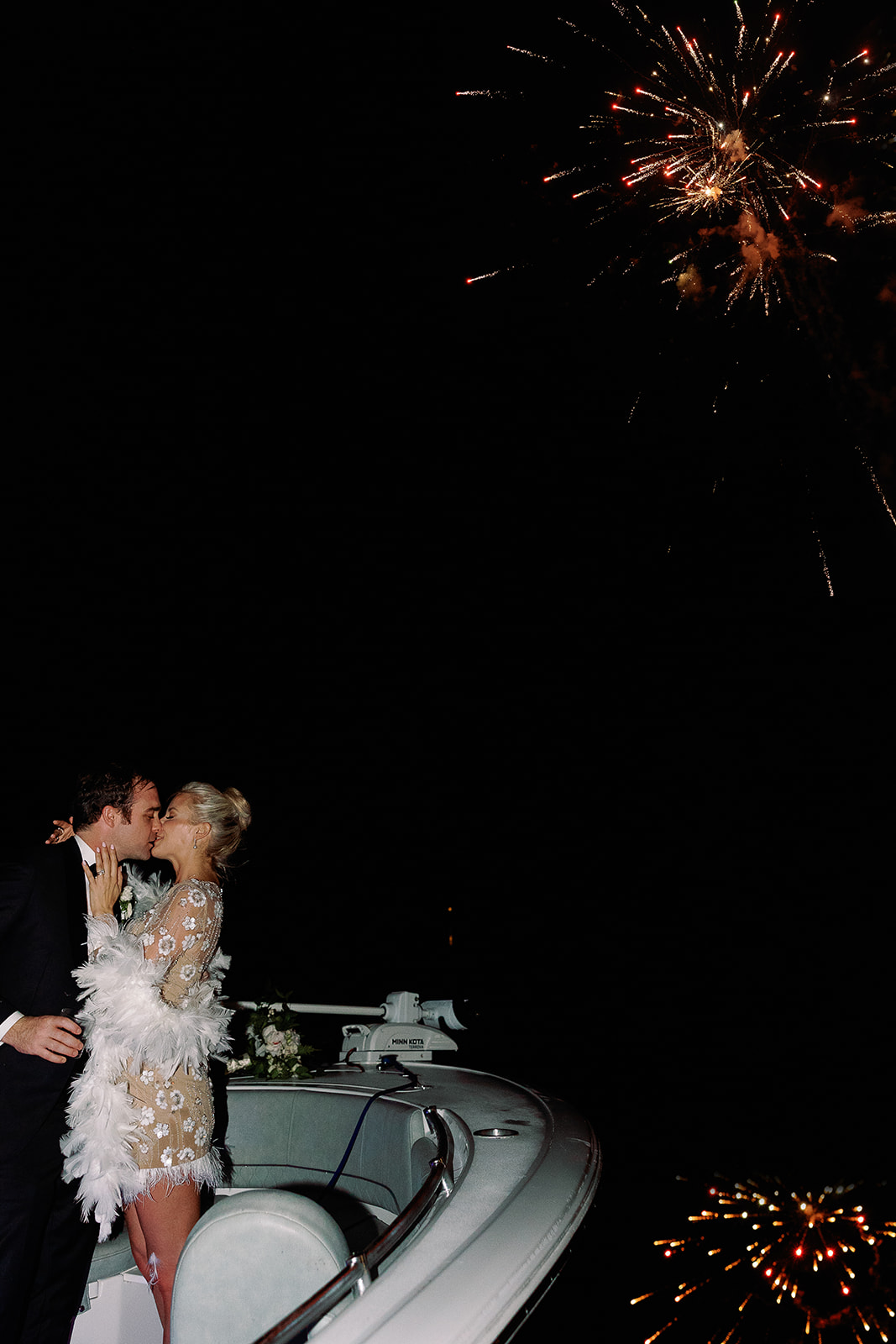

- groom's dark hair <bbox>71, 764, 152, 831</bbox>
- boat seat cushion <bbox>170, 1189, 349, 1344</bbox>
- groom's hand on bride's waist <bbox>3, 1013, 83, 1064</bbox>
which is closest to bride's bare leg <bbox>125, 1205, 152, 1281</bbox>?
groom's hand on bride's waist <bbox>3, 1013, 83, 1064</bbox>

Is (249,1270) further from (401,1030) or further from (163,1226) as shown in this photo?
(401,1030)

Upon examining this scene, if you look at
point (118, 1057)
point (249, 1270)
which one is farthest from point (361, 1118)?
point (249, 1270)

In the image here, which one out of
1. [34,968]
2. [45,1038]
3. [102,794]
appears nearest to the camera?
[45,1038]

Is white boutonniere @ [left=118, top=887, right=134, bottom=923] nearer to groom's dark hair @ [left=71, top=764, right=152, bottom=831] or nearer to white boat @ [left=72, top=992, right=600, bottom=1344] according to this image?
groom's dark hair @ [left=71, top=764, right=152, bottom=831]

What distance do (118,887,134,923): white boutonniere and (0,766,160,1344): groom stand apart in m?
0.29

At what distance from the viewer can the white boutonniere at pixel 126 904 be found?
2.31 metres

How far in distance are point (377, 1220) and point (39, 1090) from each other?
1.15 m

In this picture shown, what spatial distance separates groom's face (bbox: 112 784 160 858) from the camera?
2154 mm

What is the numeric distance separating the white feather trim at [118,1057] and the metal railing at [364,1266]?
72cm

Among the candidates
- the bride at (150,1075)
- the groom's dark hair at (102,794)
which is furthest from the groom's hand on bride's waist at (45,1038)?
the groom's dark hair at (102,794)

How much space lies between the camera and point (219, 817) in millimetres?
2184

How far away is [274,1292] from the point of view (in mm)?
1071

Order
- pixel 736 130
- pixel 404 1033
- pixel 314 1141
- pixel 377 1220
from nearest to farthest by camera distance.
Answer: pixel 377 1220, pixel 314 1141, pixel 404 1033, pixel 736 130

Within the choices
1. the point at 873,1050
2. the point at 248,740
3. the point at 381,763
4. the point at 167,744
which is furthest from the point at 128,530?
the point at 873,1050
